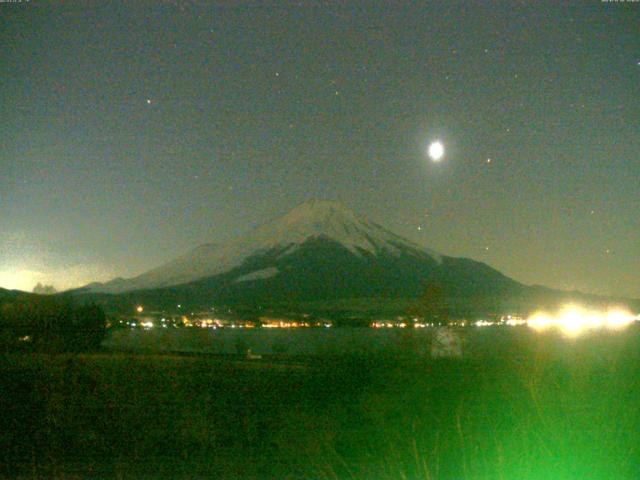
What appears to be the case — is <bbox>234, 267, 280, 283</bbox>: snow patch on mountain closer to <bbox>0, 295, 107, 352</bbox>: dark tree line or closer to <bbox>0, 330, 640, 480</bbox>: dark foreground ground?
<bbox>0, 295, 107, 352</bbox>: dark tree line

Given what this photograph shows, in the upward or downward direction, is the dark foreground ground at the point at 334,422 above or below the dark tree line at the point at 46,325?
below

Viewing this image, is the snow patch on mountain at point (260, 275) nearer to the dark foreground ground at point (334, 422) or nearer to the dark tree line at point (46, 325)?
the dark tree line at point (46, 325)

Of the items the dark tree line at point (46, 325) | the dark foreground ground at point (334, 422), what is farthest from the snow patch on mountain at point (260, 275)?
Result: the dark foreground ground at point (334, 422)

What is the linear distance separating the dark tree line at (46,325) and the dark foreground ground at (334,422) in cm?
1408

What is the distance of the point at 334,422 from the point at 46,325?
26651 mm

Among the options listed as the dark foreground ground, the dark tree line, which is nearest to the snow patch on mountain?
the dark tree line

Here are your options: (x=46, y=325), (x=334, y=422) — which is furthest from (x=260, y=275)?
(x=334, y=422)

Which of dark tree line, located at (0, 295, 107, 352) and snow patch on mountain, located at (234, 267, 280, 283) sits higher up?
snow patch on mountain, located at (234, 267, 280, 283)

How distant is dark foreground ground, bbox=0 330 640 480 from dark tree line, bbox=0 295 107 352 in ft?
46.2

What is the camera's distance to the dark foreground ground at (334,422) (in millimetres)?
10430

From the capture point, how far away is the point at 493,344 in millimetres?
33219

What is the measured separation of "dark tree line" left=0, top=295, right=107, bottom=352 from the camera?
36719mm

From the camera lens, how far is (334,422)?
14453 mm

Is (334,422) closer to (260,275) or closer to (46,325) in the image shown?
(46,325)
